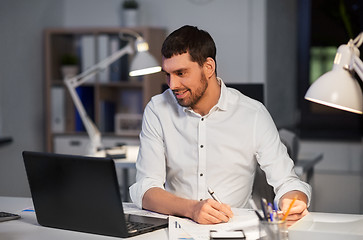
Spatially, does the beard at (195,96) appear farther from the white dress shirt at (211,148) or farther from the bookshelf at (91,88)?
the bookshelf at (91,88)

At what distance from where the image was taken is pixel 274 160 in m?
2.22

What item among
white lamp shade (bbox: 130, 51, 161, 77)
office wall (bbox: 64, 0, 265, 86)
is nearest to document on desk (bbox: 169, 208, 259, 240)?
white lamp shade (bbox: 130, 51, 161, 77)

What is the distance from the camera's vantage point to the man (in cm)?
220

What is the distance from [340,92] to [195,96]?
0.63 m

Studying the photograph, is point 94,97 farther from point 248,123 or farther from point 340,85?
point 340,85

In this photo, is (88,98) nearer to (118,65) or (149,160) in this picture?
(118,65)

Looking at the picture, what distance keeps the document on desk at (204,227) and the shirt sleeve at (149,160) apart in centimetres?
24

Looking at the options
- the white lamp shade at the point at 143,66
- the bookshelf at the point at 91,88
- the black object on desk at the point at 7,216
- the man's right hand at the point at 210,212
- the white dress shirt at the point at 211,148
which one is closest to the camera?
the man's right hand at the point at 210,212

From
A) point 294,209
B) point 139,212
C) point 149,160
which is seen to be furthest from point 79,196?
point 294,209

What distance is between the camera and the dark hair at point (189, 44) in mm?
2188

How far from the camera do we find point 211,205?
1881 millimetres

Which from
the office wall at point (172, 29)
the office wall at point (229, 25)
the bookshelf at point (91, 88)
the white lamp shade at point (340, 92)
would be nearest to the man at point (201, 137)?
the white lamp shade at point (340, 92)

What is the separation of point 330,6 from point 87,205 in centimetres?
379

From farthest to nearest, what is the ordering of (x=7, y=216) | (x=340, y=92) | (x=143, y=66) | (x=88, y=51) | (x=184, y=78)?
(x=88, y=51)
(x=143, y=66)
(x=184, y=78)
(x=7, y=216)
(x=340, y=92)
